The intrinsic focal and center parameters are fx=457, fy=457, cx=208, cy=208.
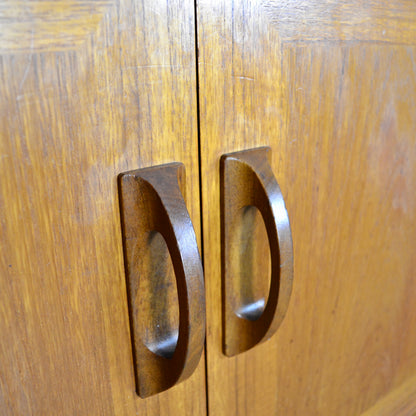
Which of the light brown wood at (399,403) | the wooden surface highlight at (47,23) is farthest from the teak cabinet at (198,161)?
the light brown wood at (399,403)

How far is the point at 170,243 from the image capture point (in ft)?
1.05

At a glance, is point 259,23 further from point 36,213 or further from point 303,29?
point 36,213

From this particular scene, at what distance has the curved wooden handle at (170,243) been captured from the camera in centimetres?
32

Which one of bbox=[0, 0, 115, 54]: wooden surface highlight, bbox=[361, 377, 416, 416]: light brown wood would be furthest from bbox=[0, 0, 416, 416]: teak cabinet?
bbox=[361, 377, 416, 416]: light brown wood

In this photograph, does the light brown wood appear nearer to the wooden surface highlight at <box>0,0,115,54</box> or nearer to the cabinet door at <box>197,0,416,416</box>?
the cabinet door at <box>197,0,416,416</box>

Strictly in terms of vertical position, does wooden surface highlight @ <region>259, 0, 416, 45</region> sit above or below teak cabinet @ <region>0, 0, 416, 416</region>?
above

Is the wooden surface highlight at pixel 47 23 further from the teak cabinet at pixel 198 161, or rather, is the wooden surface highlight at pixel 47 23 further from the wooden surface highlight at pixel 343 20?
the wooden surface highlight at pixel 343 20

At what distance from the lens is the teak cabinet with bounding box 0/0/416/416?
0.28 metres

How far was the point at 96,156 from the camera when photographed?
30 cm

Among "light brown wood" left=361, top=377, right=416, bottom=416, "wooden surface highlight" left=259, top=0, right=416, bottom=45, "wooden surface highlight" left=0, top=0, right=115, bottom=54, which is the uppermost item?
"wooden surface highlight" left=259, top=0, right=416, bottom=45

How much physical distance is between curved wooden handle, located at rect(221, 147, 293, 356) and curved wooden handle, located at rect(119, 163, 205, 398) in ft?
0.17

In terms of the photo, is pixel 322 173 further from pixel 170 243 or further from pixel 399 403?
pixel 399 403

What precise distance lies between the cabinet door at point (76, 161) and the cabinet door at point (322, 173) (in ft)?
0.13

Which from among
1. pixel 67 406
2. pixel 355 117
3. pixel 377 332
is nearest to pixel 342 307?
→ pixel 377 332
